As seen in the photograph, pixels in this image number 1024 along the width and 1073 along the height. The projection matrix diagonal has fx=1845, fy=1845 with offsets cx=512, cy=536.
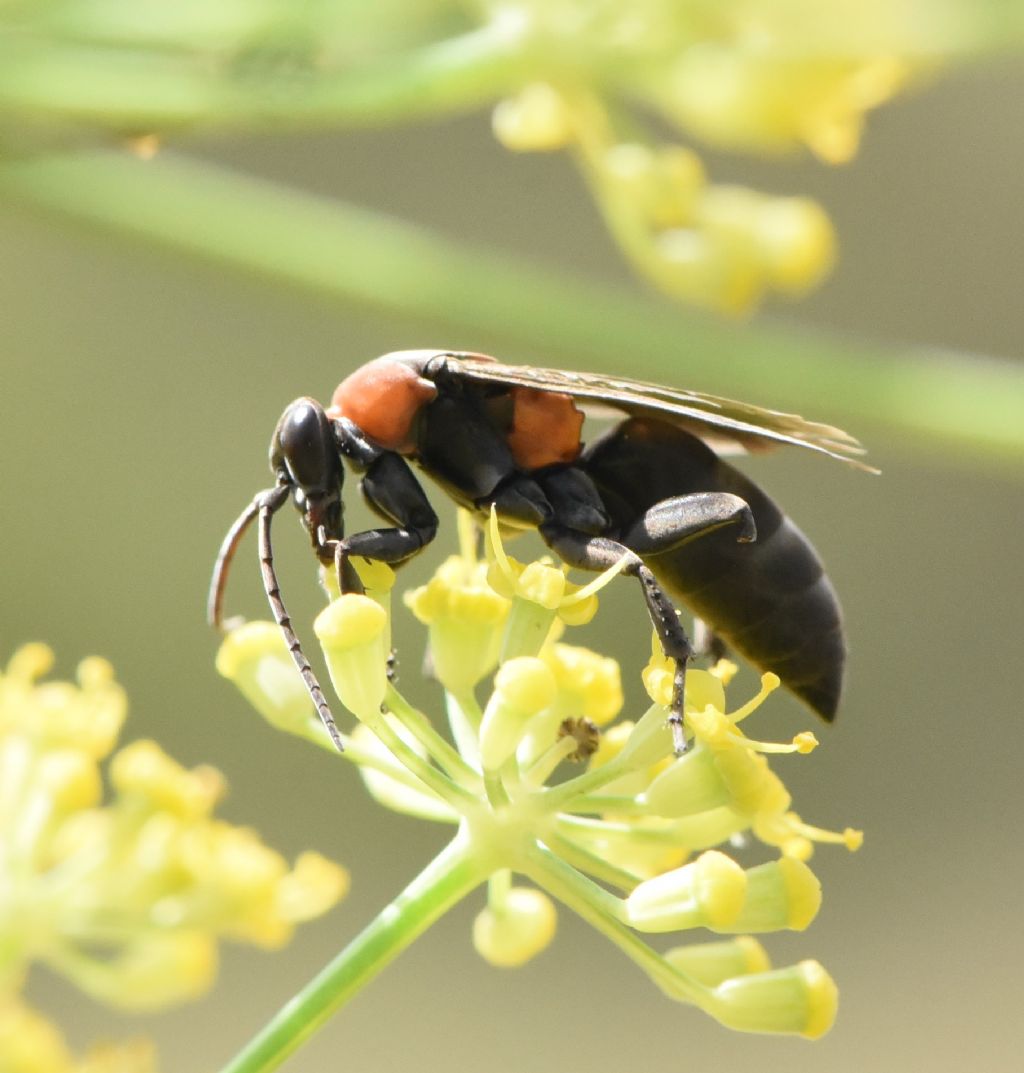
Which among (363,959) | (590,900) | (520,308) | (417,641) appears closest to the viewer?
(363,959)

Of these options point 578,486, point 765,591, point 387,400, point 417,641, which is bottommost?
point 417,641

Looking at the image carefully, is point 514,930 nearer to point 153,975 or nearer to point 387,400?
point 153,975

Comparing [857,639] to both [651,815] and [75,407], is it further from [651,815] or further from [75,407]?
[651,815]

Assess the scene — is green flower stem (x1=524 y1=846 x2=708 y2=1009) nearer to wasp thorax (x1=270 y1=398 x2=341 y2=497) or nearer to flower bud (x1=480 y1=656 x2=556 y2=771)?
flower bud (x1=480 y1=656 x2=556 y2=771)

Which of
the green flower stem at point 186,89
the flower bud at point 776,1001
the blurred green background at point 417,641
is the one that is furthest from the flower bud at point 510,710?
the blurred green background at point 417,641

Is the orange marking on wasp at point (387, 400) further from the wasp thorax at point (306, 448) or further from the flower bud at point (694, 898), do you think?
the flower bud at point (694, 898)

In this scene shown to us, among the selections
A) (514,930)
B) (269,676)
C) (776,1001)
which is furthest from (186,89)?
(776,1001)
